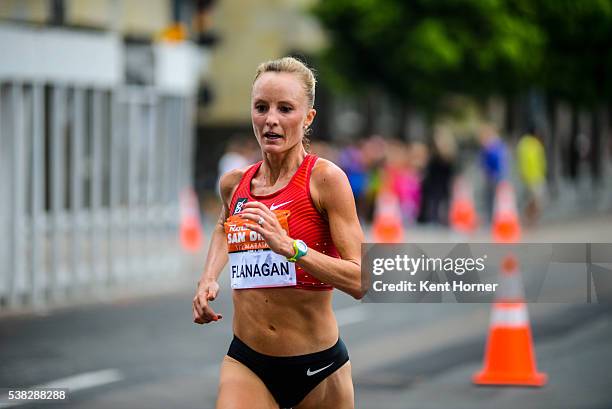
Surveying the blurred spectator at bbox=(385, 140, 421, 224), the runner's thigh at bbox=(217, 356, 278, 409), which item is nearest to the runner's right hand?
the runner's thigh at bbox=(217, 356, 278, 409)

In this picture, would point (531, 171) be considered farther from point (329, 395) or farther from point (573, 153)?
point (329, 395)

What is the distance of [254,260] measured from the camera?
4723 mm

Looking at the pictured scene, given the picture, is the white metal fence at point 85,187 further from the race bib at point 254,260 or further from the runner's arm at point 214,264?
the race bib at point 254,260

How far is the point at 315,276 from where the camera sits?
4.46m

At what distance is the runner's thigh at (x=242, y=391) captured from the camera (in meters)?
4.62

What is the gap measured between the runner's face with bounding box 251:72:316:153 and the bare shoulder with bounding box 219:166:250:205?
0.37 metres

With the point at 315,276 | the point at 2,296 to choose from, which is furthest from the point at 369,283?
the point at 2,296

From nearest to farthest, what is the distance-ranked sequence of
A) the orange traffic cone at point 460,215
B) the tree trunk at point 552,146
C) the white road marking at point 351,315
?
the white road marking at point 351,315 → the orange traffic cone at point 460,215 → the tree trunk at point 552,146

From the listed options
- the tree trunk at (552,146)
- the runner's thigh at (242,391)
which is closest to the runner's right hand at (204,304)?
the runner's thigh at (242,391)

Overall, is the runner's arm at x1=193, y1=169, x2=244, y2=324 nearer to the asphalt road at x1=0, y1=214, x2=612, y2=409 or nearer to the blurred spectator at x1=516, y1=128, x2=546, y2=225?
the asphalt road at x1=0, y1=214, x2=612, y2=409

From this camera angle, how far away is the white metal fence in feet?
47.4

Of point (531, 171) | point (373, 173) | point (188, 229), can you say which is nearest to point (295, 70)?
point (188, 229)

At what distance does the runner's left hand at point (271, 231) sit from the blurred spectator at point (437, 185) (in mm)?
20980

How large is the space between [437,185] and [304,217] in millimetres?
20764
